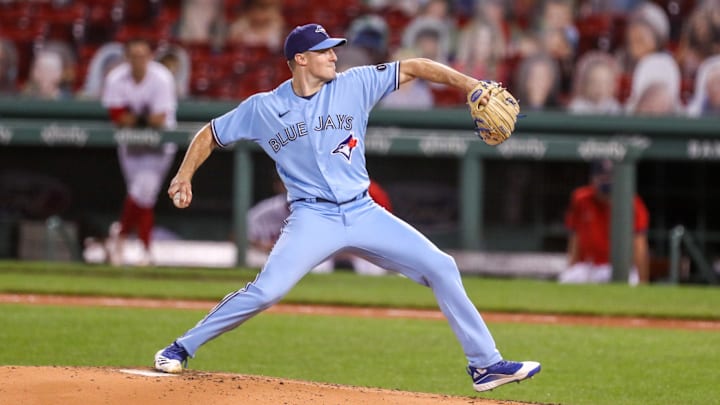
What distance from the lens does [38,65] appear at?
45.1ft

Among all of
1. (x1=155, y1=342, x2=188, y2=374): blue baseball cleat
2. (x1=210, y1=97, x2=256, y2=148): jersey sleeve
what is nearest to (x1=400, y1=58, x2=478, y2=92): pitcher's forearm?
(x1=210, y1=97, x2=256, y2=148): jersey sleeve

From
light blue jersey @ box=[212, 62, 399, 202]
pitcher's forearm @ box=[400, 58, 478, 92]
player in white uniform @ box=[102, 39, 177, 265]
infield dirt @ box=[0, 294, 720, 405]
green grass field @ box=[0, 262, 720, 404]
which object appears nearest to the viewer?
infield dirt @ box=[0, 294, 720, 405]

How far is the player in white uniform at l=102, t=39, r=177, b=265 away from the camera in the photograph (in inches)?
471

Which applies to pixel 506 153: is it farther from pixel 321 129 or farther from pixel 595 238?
pixel 321 129

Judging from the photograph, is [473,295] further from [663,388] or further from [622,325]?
[663,388]

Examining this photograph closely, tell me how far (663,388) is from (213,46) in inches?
339

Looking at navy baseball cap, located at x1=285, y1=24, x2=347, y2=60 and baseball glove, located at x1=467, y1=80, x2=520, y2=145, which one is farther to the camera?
navy baseball cap, located at x1=285, y1=24, x2=347, y2=60

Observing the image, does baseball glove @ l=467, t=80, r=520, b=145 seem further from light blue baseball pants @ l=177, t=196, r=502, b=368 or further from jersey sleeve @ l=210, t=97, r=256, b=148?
jersey sleeve @ l=210, t=97, r=256, b=148

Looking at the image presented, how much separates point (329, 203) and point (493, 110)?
2.60 ft

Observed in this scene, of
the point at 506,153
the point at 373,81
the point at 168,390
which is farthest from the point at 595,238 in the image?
the point at 168,390

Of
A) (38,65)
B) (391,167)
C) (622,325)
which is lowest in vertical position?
(622,325)

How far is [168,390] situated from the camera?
204 inches

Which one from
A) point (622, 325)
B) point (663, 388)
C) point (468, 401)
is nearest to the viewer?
point (468, 401)

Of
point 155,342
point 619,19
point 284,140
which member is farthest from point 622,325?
point 619,19
